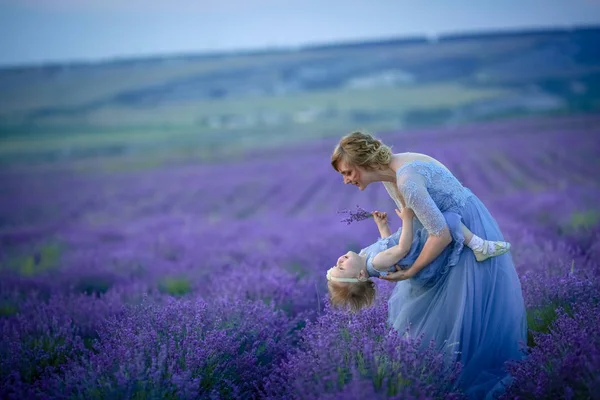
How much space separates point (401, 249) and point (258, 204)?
372 inches

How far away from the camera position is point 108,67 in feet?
50.6

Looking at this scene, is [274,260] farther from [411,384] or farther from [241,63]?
[241,63]

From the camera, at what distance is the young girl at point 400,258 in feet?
8.51

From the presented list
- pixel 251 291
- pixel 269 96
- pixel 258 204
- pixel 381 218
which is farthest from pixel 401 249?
pixel 269 96

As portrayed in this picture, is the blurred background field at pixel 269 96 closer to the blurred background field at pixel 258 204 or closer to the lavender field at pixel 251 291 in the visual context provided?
the blurred background field at pixel 258 204

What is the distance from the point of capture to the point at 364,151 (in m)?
2.55

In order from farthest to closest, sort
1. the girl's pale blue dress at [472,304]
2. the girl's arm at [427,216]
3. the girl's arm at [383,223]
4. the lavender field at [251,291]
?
the girl's arm at [383,223]
the girl's pale blue dress at [472,304]
the girl's arm at [427,216]
the lavender field at [251,291]

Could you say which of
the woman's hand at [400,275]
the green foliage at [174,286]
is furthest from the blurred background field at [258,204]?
the woman's hand at [400,275]


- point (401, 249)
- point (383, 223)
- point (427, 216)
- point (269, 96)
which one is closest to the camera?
point (427, 216)

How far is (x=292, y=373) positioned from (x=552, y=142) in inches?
512

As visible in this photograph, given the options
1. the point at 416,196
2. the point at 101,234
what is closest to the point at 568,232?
the point at 416,196

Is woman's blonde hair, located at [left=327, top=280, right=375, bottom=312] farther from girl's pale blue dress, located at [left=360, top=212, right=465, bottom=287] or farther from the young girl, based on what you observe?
girl's pale blue dress, located at [left=360, top=212, right=465, bottom=287]

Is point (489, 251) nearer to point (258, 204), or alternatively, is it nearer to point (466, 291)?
point (466, 291)

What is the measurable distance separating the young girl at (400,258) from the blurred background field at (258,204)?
0.15 metres
